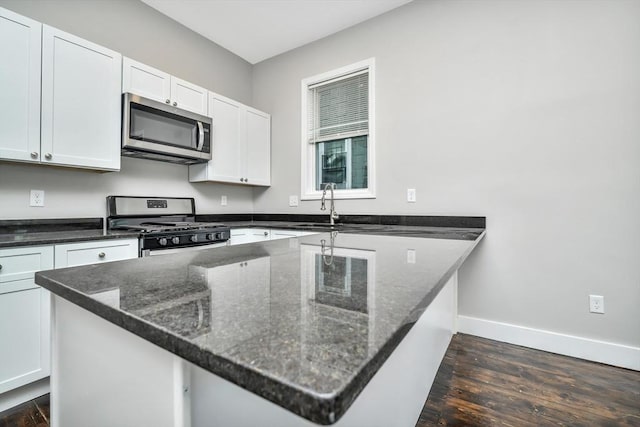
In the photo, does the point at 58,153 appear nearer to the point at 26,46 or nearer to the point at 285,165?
the point at 26,46

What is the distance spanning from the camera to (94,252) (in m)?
1.83

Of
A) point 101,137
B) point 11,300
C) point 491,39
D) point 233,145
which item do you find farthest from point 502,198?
point 11,300

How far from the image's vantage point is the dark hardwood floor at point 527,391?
1.42 m

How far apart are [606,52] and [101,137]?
11.3 ft

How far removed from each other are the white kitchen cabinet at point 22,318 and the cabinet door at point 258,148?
77.7 inches

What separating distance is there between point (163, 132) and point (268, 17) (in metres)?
1.49

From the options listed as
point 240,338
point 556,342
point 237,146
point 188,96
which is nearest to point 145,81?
point 188,96

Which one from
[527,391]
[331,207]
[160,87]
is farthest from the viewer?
[331,207]

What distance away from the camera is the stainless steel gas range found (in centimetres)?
211

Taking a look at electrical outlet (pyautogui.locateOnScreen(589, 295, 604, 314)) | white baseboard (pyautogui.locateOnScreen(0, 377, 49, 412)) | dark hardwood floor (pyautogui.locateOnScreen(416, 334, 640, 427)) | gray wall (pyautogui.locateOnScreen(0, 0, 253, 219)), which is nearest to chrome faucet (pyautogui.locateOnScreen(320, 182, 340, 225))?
gray wall (pyautogui.locateOnScreen(0, 0, 253, 219))

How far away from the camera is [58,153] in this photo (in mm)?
1929

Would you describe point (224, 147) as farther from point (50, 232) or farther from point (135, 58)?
point (50, 232)

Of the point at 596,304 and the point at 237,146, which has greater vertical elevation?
the point at 237,146

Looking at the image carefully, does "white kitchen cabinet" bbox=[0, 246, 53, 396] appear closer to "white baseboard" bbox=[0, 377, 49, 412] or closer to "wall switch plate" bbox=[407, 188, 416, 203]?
"white baseboard" bbox=[0, 377, 49, 412]
